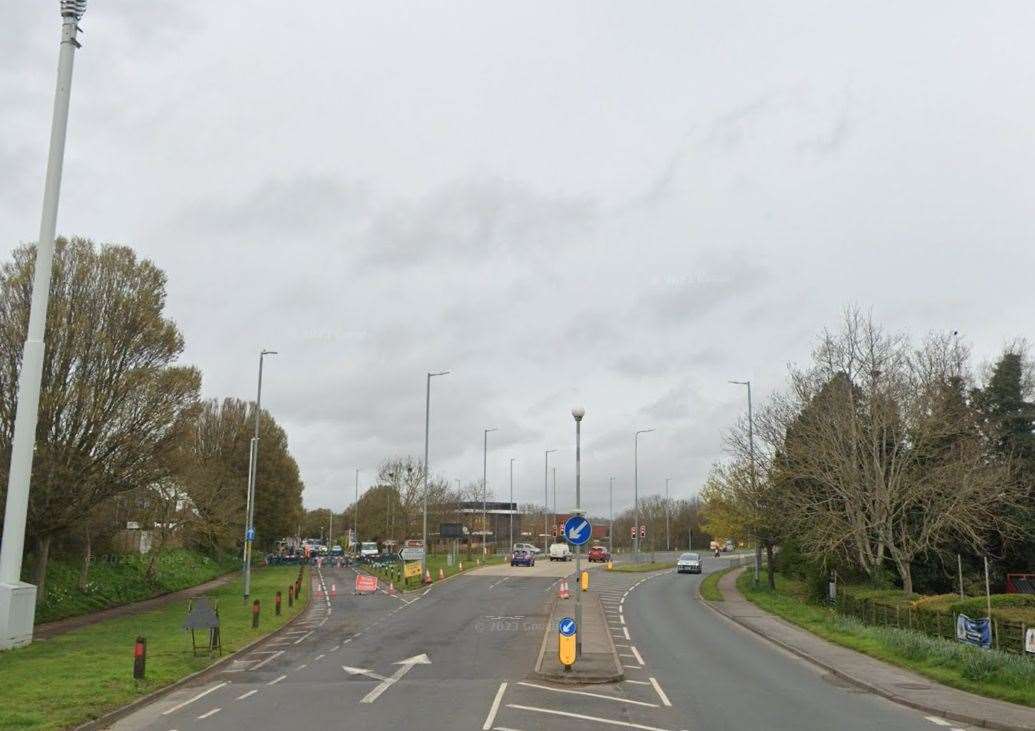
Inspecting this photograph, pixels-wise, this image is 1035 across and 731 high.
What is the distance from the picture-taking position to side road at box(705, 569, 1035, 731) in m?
15.1

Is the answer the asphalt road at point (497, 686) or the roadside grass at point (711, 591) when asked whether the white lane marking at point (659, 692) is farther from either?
the roadside grass at point (711, 591)

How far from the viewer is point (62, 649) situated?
24.1m

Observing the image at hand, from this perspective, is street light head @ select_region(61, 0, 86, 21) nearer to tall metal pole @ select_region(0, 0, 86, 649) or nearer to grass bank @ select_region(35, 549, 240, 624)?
tall metal pole @ select_region(0, 0, 86, 649)

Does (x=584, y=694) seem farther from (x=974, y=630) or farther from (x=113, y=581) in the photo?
(x=113, y=581)

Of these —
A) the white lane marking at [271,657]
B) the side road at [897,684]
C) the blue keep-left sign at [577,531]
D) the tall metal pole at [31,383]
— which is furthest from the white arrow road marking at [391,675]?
the side road at [897,684]

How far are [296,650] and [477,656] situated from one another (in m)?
5.63

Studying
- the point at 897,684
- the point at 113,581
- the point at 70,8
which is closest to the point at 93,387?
the point at 113,581

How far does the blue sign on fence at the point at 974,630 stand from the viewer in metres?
22.3

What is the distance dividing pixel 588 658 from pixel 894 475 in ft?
65.5

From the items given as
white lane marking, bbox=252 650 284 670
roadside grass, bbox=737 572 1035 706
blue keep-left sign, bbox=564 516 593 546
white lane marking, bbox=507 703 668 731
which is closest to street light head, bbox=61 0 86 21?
blue keep-left sign, bbox=564 516 593 546

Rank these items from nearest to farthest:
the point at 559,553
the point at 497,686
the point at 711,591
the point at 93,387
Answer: the point at 497,686 → the point at 93,387 → the point at 711,591 → the point at 559,553

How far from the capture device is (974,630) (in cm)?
2312

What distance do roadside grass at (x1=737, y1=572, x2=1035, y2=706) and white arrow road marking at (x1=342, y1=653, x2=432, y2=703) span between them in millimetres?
11962

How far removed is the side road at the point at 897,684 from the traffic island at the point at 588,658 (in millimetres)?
5341
